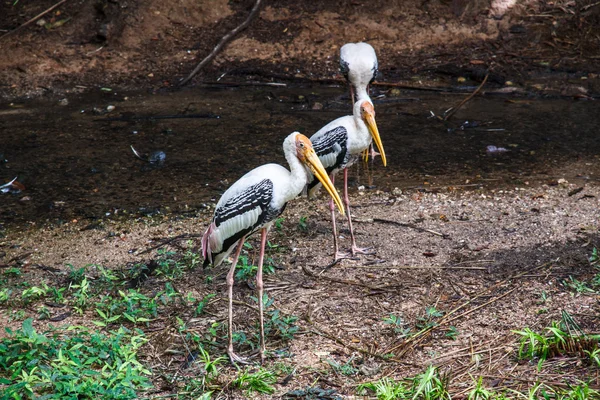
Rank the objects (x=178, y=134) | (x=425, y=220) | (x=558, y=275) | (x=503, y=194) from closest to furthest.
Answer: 1. (x=558, y=275)
2. (x=425, y=220)
3. (x=503, y=194)
4. (x=178, y=134)

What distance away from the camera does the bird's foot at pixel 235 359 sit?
4.18m

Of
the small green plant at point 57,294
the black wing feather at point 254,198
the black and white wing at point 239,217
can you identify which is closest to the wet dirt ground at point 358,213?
the small green plant at point 57,294

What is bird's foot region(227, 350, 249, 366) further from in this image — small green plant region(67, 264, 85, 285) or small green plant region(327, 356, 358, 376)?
small green plant region(67, 264, 85, 285)

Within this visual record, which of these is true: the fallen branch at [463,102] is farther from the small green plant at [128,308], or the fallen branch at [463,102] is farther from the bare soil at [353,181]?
the small green plant at [128,308]

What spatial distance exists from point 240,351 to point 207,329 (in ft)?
0.91

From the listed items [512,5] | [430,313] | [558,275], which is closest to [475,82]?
[512,5]

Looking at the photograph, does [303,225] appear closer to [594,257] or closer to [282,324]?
[282,324]

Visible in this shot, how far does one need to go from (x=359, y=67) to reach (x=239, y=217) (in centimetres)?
334

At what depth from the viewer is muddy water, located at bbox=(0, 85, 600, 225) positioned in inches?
257

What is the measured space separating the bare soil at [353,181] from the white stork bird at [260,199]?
0.58 m

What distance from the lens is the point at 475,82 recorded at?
898 cm

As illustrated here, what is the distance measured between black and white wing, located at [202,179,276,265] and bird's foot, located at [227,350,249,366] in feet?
1.94

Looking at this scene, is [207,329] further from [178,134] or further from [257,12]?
[257,12]

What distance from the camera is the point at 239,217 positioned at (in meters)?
4.21
